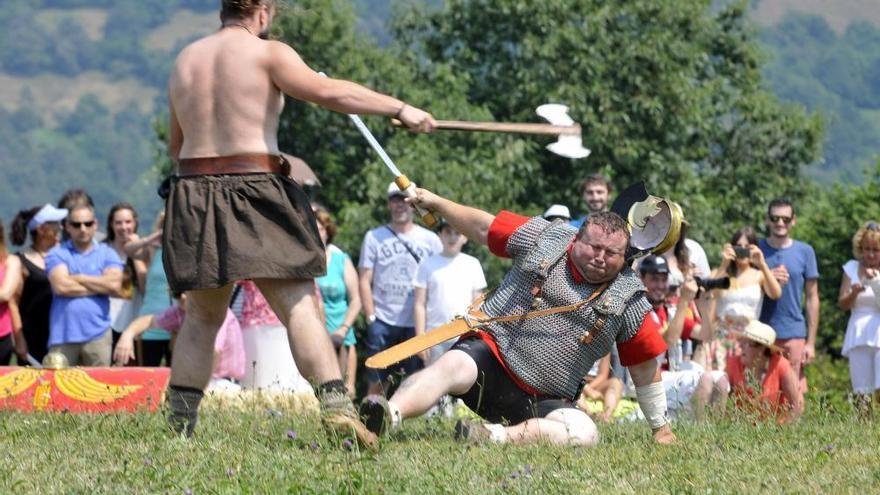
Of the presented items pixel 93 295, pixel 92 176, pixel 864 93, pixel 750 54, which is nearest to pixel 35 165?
pixel 92 176

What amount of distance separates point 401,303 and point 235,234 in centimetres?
540

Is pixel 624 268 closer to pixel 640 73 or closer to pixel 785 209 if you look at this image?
pixel 785 209

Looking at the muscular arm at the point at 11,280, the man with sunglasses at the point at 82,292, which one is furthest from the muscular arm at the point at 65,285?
the muscular arm at the point at 11,280

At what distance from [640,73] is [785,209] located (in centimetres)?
1896

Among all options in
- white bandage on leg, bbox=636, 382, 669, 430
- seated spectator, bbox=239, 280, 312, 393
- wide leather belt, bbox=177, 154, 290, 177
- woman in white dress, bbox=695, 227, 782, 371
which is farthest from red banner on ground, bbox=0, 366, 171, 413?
woman in white dress, bbox=695, 227, 782, 371

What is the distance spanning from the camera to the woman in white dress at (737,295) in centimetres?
1104

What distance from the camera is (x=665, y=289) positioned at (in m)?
10.9

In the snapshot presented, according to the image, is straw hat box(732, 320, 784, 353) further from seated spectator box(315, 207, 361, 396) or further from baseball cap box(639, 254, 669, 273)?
seated spectator box(315, 207, 361, 396)

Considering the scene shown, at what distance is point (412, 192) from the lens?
25.2 ft

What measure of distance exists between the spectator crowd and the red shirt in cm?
236

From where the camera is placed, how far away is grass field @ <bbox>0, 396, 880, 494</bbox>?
5910mm

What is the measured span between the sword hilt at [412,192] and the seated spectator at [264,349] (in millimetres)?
3460

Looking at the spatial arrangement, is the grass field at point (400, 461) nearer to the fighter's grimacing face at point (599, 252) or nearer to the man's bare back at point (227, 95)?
the fighter's grimacing face at point (599, 252)

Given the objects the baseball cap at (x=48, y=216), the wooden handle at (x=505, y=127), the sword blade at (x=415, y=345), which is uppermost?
the wooden handle at (x=505, y=127)
